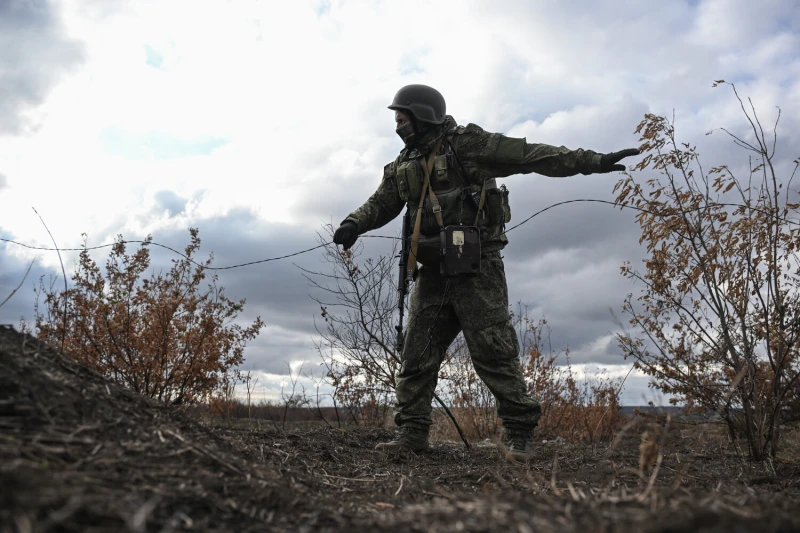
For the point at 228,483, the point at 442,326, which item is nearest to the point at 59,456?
the point at 228,483

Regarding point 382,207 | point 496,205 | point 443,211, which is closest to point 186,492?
point 443,211

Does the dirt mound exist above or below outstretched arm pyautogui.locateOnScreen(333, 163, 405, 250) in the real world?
below

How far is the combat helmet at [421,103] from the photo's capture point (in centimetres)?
442

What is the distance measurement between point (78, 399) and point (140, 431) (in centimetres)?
23

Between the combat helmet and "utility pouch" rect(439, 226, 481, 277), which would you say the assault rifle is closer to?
"utility pouch" rect(439, 226, 481, 277)

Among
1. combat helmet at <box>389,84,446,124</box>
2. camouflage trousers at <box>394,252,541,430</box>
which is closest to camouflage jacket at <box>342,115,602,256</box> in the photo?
combat helmet at <box>389,84,446,124</box>

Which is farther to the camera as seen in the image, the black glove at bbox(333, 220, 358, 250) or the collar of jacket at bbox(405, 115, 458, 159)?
the collar of jacket at bbox(405, 115, 458, 159)

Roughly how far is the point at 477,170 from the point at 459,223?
0.42m

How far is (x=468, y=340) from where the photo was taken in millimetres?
4191

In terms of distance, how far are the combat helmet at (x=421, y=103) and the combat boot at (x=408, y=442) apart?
2216 mm

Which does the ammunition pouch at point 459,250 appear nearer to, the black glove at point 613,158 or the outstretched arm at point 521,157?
the outstretched arm at point 521,157

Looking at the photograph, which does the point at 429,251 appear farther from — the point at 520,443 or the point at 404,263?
the point at 520,443

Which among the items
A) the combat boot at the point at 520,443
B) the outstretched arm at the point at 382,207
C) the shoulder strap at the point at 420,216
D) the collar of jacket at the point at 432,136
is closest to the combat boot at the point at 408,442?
the combat boot at the point at 520,443

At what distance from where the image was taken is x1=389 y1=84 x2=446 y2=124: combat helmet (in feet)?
14.5
